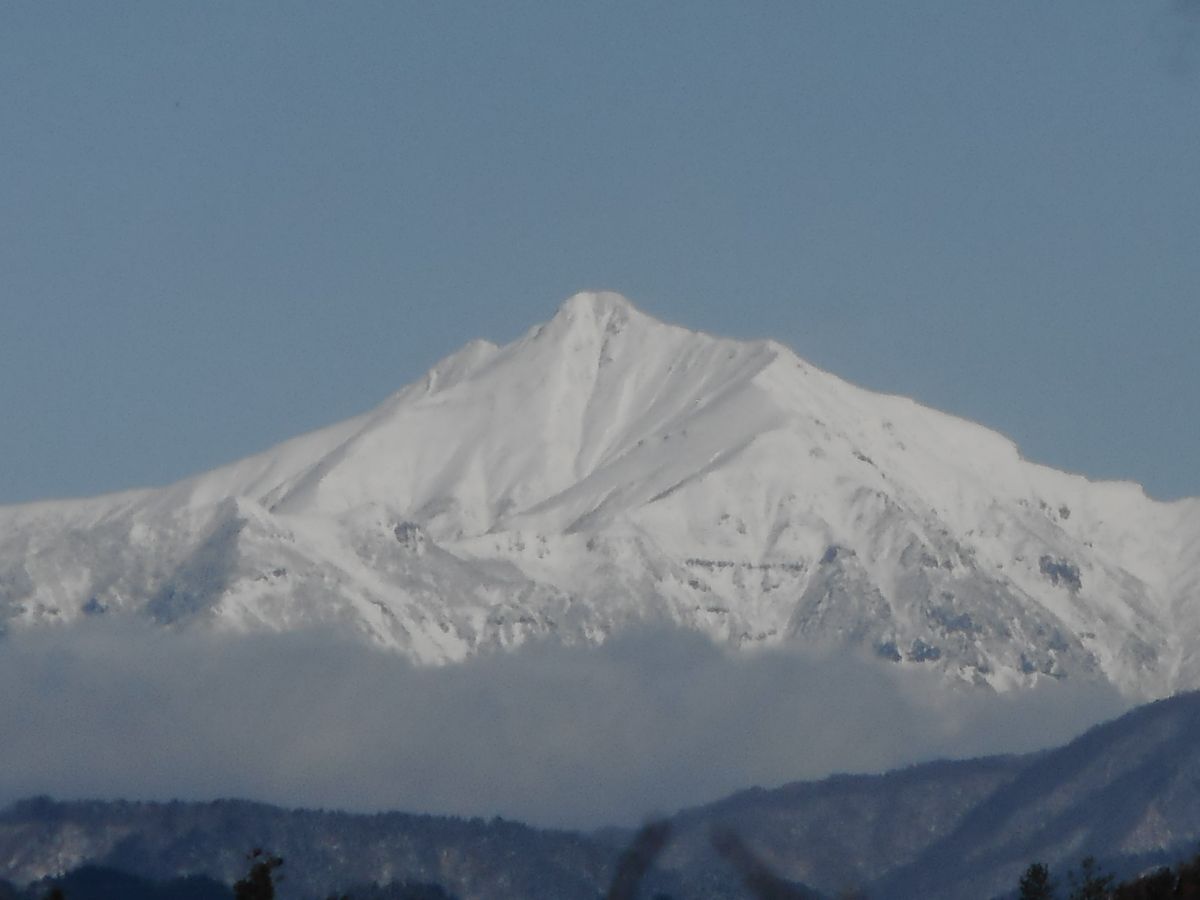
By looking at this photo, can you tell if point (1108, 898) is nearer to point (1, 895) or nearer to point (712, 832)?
point (1, 895)

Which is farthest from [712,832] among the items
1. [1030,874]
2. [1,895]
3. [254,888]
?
[1030,874]

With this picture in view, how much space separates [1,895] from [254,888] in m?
36.2

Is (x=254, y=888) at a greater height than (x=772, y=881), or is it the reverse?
(x=254, y=888)

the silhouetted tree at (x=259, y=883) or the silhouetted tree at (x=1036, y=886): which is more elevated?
the silhouetted tree at (x=1036, y=886)

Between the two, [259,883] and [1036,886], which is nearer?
[259,883]

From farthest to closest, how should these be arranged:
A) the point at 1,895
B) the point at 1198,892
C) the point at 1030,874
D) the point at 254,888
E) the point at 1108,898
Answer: the point at 1030,874 < the point at 1108,898 < the point at 254,888 < the point at 1198,892 < the point at 1,895

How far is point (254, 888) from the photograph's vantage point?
88.0 metres

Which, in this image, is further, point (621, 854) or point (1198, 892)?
point (1198, 892)

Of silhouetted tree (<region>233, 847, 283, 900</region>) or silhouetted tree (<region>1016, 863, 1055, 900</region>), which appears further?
silhouetted tree (<region>1016, 863, 1055, 900</region>)

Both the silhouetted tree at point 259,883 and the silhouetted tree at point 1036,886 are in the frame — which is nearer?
the silhouetted tree at point 259,883

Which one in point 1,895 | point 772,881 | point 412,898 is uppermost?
point 412,898

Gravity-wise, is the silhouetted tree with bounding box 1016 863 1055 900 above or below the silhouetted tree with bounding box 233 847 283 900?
above

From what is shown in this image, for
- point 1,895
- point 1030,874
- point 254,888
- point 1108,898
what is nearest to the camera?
point 1,895

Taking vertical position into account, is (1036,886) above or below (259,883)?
above
